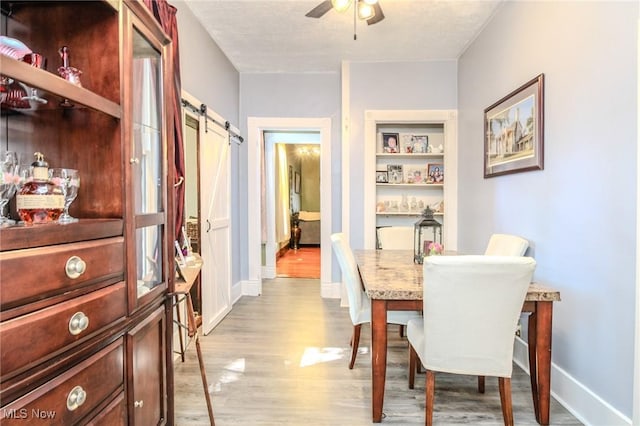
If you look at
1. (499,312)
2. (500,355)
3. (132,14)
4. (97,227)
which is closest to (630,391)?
(500,355)

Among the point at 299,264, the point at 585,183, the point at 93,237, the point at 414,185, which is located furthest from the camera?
the point at 299,264

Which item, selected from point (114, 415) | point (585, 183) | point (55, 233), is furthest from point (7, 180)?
point (585, 183)

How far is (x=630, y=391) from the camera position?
1571 millimetres

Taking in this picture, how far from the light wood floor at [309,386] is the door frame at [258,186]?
1.11m

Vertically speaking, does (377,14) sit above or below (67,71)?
above

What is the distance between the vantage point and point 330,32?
321 centimetres

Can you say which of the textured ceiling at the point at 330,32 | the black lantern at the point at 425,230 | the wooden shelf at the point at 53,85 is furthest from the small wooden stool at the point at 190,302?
the textured ceiling at the point at 330,32

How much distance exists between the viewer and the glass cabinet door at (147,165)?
1.27 metres

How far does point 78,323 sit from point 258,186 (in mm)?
3474

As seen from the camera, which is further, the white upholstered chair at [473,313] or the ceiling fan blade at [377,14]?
the ceiling fan blade at [377,14]

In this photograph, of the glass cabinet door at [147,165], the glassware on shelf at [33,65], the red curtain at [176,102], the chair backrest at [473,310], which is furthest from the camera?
the red curtain at [176,102]

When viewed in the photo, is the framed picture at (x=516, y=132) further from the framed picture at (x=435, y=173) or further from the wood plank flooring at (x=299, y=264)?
Result: the wood plank flooring at (x=299, y=264)

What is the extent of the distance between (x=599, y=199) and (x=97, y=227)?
224cm

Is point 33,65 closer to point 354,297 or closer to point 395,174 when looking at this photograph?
point 354,297
